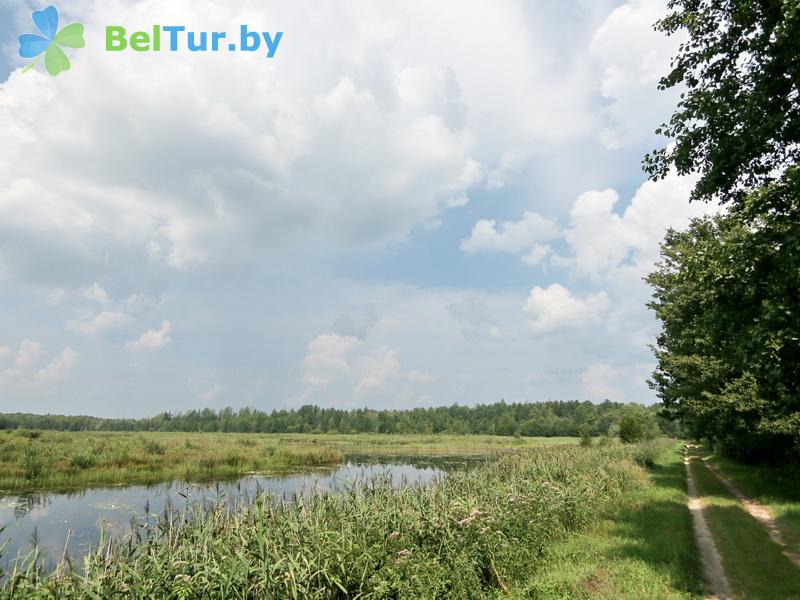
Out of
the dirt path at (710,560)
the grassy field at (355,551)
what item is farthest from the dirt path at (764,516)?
the grassy field at (355,551)

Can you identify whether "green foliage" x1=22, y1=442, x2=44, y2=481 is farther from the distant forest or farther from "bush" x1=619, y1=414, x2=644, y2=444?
the distant forest

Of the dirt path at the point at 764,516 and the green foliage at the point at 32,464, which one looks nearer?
the dirt path at the point at 764,516

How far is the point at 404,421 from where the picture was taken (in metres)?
152

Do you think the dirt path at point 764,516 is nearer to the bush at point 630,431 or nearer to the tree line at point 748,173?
the tree line at point 748,173

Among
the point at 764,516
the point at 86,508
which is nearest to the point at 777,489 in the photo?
the point at 764,516

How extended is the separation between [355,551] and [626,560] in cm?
654

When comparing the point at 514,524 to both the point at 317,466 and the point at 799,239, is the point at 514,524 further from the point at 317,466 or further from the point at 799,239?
the point at 317,466

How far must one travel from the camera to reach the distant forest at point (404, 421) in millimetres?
141250

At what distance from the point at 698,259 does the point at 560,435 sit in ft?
447

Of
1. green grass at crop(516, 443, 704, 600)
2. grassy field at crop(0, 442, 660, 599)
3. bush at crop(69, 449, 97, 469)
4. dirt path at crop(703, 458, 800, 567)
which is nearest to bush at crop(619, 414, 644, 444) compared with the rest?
dirt path at crop(703, 458, 800, 567)

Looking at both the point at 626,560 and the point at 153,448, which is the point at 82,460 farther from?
the point at 626,560

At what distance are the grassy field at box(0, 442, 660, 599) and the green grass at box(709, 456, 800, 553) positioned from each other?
12.0ft

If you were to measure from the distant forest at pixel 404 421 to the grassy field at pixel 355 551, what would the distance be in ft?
420

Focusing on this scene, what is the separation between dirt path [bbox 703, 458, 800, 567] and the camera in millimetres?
11930
